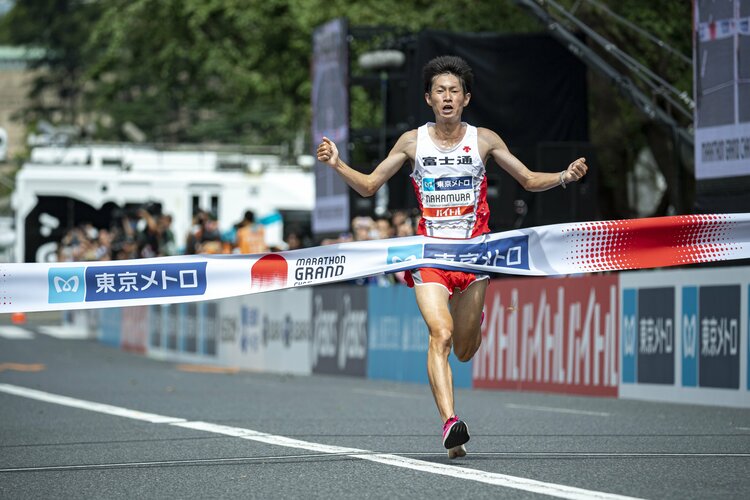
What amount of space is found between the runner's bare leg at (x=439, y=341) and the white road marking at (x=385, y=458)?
1.17ft

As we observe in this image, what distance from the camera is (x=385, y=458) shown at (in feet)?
29.5

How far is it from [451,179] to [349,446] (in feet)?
5.90

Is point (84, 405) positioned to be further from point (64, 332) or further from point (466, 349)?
point (64, 332)

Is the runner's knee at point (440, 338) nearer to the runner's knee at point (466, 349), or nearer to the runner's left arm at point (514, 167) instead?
the runner's knee at point (466, 349)

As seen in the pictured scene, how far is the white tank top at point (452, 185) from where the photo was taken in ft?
30.3

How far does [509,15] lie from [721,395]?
1645 cm

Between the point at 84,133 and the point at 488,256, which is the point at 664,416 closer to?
the point at 488,256

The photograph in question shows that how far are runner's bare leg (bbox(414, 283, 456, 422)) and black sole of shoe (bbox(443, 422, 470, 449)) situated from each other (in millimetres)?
144

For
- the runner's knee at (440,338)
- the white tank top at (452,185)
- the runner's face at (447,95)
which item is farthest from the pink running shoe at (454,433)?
the runner's face at (447,95)

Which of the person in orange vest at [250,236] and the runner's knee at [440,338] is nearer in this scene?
the runner's knee at [440,338]

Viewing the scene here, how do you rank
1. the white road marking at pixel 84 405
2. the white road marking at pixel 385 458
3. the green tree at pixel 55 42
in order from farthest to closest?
the green tree at pixel 55 42 → the white road marking at pixel 84 405 → the white road marking at pixel 385 458

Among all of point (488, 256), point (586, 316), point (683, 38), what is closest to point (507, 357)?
point (586, 316)

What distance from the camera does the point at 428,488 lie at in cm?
754

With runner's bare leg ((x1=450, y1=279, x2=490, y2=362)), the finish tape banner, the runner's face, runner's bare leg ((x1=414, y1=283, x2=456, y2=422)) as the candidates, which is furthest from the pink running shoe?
the runner's face
